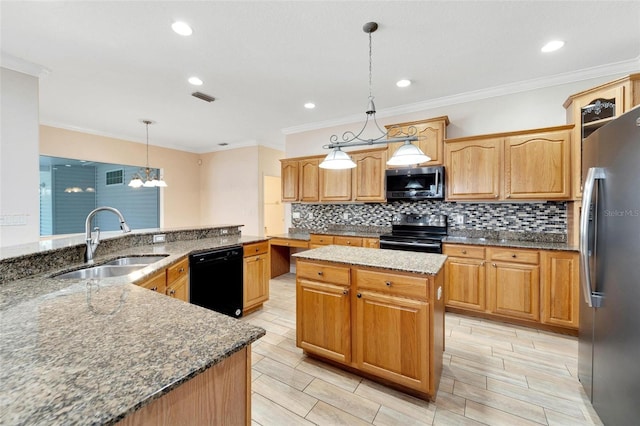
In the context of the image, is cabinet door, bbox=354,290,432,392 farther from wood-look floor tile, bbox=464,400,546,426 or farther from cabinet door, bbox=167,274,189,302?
cabinet door, bbox=167,274,189,302

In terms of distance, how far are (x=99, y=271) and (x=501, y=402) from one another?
2.92 meters

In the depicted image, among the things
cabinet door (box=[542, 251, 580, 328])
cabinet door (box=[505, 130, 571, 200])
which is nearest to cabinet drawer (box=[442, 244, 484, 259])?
cabinet door (box=[542, 251, 580, 328])

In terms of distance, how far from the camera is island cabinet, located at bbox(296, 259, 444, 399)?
1756mm

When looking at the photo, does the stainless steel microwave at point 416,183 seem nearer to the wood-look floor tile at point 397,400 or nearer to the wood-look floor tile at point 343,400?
the wood-look floor tile at point 397,400

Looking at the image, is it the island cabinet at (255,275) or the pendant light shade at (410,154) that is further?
the island cabinet at (255,275)

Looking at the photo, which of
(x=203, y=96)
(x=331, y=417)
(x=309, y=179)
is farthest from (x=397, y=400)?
(x=203, y=96)

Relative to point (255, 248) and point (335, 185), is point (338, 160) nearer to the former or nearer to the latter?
point (255, 248)

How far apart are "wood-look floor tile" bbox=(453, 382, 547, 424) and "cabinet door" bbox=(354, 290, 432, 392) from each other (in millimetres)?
399

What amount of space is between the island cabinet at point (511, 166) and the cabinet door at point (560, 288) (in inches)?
25.5

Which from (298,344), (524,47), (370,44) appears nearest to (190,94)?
(370,44)

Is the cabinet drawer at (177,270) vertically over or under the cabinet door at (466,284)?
over

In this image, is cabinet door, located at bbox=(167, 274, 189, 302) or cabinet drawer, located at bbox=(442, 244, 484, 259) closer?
cabinet door, located at bbox=(167, 274, 189, 302)

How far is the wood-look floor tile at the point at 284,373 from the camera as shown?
6.60 feet

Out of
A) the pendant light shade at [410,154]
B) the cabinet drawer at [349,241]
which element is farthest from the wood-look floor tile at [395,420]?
the cabinet drawer at [349,241]
